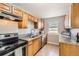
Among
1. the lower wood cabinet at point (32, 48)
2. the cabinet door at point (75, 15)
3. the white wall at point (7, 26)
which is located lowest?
the lower wood cabinet at point (32, 48)

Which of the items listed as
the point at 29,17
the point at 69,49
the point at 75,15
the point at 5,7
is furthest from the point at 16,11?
the point at 69,49

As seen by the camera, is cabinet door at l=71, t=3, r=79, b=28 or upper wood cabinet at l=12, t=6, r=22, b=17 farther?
upper wood cabinet at l=12, t=6, r=22, b=17

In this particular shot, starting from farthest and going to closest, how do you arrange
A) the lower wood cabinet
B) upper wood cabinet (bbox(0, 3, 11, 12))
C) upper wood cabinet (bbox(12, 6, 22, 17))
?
the lower wood cabinet → upper wood cabinet (bbox(12, 6, 22, 17)) → upper wood cabinet (bbox(0, 3, 11, 12))

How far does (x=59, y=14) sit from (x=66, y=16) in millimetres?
251

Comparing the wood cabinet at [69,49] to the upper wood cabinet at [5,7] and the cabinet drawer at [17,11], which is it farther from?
the upper wood cabinet at [5,7]

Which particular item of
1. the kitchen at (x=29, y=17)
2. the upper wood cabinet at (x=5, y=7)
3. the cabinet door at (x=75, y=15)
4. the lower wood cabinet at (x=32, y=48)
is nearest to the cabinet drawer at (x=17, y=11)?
the kitchen at (x=29, y=17)

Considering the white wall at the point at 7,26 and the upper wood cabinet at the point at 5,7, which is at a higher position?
the upper wood cabinet at the point at 5,7

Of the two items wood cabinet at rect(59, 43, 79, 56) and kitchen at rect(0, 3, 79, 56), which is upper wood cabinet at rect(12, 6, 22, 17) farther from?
wood cabinet at rect(59, 43, 79, 56)

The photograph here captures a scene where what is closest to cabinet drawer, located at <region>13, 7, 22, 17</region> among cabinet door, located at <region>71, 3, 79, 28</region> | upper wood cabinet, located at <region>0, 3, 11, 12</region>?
upper wood cabinet, located at <region>0, 3, 11, 12</region>

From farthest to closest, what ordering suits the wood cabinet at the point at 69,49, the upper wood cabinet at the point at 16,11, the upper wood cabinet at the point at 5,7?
the upper wood cabinet at the point at 16,11, the wood cabinet at the point at 69,49, the upper wood cabinet at the point at 5,7

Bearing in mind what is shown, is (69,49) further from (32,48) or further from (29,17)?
(29,17)

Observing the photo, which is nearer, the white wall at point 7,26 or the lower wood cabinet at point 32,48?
the white wall at point 7,26

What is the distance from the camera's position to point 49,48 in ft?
11.3

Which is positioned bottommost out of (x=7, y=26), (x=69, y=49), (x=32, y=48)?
(x=32, y=48)
